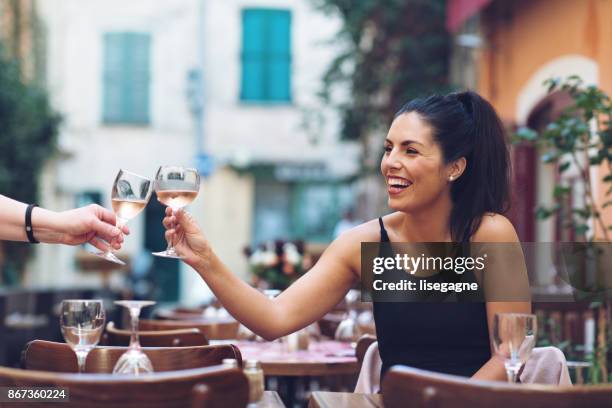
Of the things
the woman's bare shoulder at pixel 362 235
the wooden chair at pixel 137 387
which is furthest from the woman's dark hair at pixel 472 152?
the wooden chair at pixel 137 387

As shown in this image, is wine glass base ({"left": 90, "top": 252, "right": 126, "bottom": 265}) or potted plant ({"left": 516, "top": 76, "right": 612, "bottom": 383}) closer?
wine glass base ({"left": 90, "top": 252, "right": 126, "bottom": 265})

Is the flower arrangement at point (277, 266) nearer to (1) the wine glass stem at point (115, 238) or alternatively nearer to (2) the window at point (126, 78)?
(1) the wine glass stem at point (115, 238)

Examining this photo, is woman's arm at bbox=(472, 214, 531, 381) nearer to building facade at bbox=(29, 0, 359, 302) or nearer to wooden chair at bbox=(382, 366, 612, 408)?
wooden chair at bbox=(382, 366, 612, 408)

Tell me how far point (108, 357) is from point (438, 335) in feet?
3.13

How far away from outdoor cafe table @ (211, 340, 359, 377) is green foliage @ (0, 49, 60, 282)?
8.88m

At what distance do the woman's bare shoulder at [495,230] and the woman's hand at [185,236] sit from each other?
34.5 inches

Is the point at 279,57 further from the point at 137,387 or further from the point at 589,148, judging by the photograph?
the point at 137,387

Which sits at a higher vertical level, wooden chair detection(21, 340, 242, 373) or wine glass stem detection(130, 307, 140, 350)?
wine glass stem detection(130, 307, 140, 350)

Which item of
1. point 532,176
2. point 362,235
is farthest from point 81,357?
point 532,176

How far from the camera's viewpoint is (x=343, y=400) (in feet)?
8.20

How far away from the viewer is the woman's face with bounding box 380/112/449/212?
296 cm

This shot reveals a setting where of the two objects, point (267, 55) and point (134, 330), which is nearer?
point (134, 330)

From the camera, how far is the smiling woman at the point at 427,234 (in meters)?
2.88

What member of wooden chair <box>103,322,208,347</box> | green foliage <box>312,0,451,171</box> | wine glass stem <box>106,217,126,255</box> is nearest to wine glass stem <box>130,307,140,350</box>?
wine glass stem <box>106,217,126,255</box>
